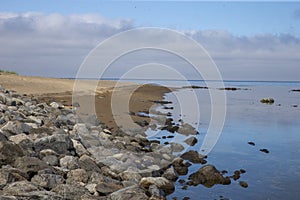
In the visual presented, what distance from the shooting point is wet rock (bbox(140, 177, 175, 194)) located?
765cm

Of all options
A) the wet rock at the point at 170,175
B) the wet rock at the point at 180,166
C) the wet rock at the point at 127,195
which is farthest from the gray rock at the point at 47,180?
the wet rock at the point at 180,166

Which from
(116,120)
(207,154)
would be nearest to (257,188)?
(207,154)

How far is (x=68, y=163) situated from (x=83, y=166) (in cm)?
33

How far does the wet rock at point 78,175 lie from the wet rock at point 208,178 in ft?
9.10

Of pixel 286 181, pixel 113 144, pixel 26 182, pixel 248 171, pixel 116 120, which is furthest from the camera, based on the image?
pixel 116 120

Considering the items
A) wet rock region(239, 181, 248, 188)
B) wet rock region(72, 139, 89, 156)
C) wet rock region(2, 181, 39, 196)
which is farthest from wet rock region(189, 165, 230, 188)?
wet rock region(2, 181, 39, 196)

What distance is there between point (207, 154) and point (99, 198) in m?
6.35

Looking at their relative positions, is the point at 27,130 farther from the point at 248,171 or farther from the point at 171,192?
the point at 248,171

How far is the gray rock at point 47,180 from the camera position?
6.16m

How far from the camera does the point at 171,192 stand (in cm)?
784

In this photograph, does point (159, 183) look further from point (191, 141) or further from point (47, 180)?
point (191, 141)

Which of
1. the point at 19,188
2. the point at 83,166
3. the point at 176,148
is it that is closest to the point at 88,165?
the point at 83,166

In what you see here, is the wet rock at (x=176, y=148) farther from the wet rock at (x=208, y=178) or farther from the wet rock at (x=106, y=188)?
the wet rock at (x=106, y=188)

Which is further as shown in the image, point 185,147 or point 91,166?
point 185,147
